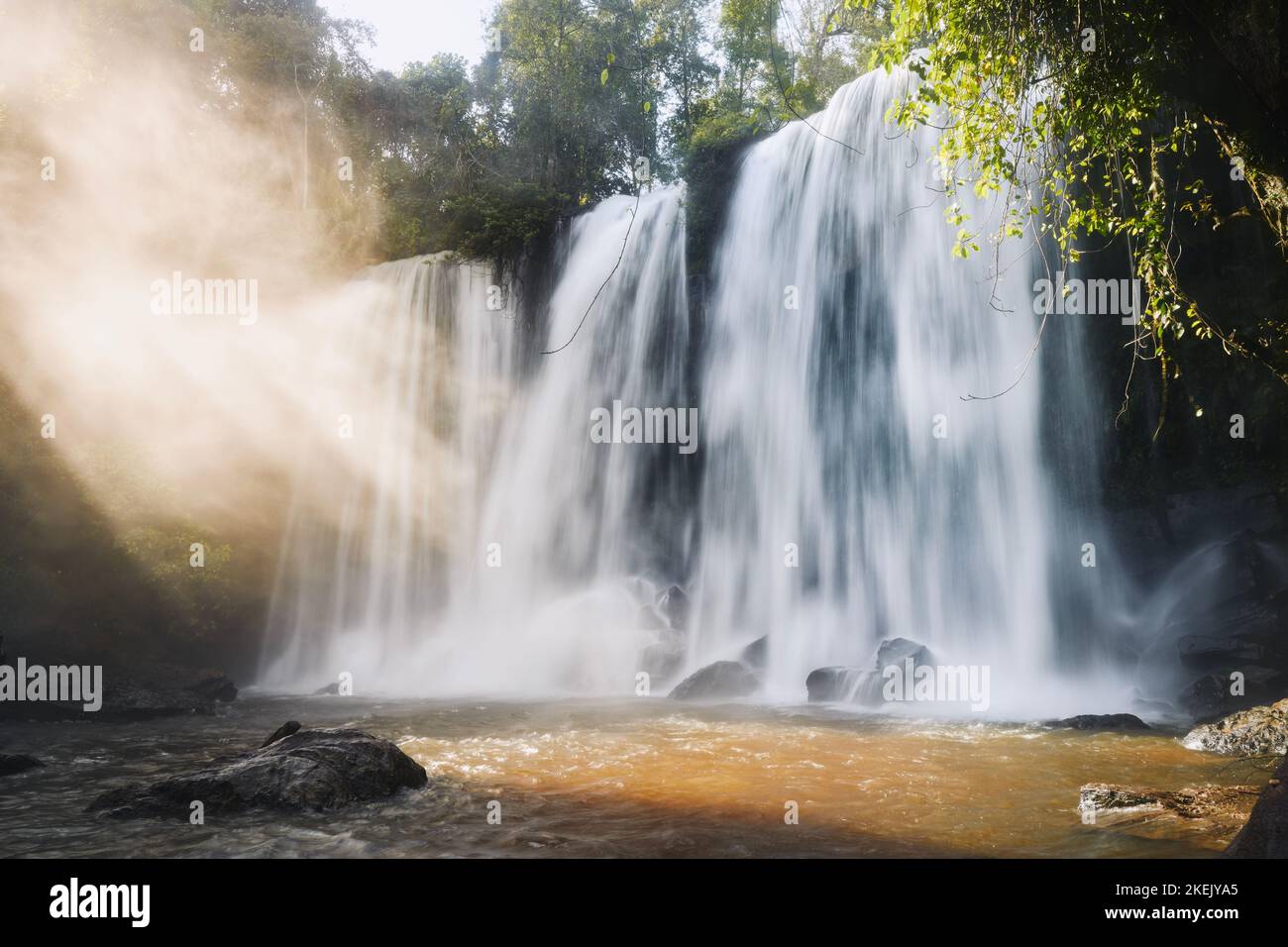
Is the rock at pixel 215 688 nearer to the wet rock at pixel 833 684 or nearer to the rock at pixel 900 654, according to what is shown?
the wet rock at pixel 833 684

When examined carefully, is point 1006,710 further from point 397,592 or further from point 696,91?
point 696,91

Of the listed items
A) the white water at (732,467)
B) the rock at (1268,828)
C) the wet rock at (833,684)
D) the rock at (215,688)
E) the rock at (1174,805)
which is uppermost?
the white water at (732,467)

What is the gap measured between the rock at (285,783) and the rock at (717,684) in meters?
6.59

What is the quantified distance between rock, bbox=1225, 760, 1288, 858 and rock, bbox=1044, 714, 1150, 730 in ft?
17.6

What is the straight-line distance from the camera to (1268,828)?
3875 millimetres

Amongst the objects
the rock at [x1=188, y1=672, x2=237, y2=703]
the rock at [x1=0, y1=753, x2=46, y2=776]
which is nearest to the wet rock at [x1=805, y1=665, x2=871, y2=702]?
the rock at [x1=0, y1=753, x2=46, y2=776]

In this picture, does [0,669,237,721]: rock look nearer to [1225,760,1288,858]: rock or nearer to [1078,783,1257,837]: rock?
[1078,783,1257,837]: rock

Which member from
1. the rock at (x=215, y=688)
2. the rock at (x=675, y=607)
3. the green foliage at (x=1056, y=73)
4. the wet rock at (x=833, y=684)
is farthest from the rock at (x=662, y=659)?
the green foliage at (x=1056, y=73)

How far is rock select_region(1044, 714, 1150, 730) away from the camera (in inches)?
355

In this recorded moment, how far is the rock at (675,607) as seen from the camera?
1662cm

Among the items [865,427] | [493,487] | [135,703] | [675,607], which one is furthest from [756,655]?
[135,703]

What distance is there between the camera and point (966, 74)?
6.17 metres
